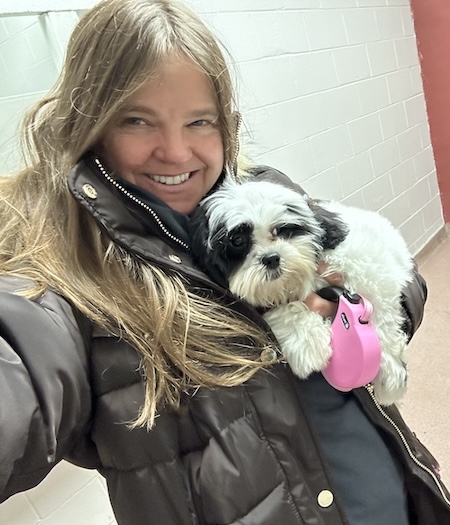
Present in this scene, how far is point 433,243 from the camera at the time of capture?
342 centimetres

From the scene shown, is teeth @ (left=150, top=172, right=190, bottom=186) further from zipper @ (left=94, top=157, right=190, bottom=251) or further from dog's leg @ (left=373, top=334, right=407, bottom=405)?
dog's leg @ (left=373, top=334, right=407, bottom=405)

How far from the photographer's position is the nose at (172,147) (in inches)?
39.6

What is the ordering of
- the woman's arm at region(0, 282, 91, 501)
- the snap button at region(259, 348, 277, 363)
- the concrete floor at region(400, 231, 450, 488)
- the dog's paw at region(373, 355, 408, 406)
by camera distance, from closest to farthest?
the woman's arm at region(0, 282, 91, 501) < the snap button at region(259, 348, 277, 363) < the dog's paw at region(373, 355, 408, 406) < the concrete floor at region(400, 231, 450, 488)

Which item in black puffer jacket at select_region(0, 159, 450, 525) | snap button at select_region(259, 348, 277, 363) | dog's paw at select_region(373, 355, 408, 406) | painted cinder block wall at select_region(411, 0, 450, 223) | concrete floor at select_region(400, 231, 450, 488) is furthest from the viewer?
painted cinder block wall at select_region(411, 0, 450, 223)

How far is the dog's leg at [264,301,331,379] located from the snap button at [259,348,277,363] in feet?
0.11

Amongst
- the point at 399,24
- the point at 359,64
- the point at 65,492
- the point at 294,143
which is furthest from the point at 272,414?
the point at 399,24

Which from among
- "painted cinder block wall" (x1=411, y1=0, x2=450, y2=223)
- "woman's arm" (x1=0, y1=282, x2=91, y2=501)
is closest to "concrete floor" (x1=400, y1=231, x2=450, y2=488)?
"painted cinder block wall" (x1=411, y1=0, x2=450, y2=223)

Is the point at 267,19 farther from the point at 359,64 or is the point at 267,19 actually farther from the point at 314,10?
the point at 359,64

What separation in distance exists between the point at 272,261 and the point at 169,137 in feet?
0.93

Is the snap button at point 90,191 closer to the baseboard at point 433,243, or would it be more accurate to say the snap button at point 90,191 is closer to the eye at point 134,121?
the eye at point 134,121

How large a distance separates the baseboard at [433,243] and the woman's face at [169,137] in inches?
96.3

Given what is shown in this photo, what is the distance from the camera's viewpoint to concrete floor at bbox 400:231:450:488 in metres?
2.07

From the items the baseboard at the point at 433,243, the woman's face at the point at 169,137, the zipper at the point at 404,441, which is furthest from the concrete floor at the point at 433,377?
the woman's face at the point at 169,137

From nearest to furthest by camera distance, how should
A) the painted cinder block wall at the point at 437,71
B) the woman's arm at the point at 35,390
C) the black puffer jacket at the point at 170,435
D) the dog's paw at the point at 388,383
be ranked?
the woman's arm at the point at 35,390 → the black puffer jacket at the point at 170,435 → the dog's paw at the point at 388,383 → the painted cinder block wall at the point at 437,71
